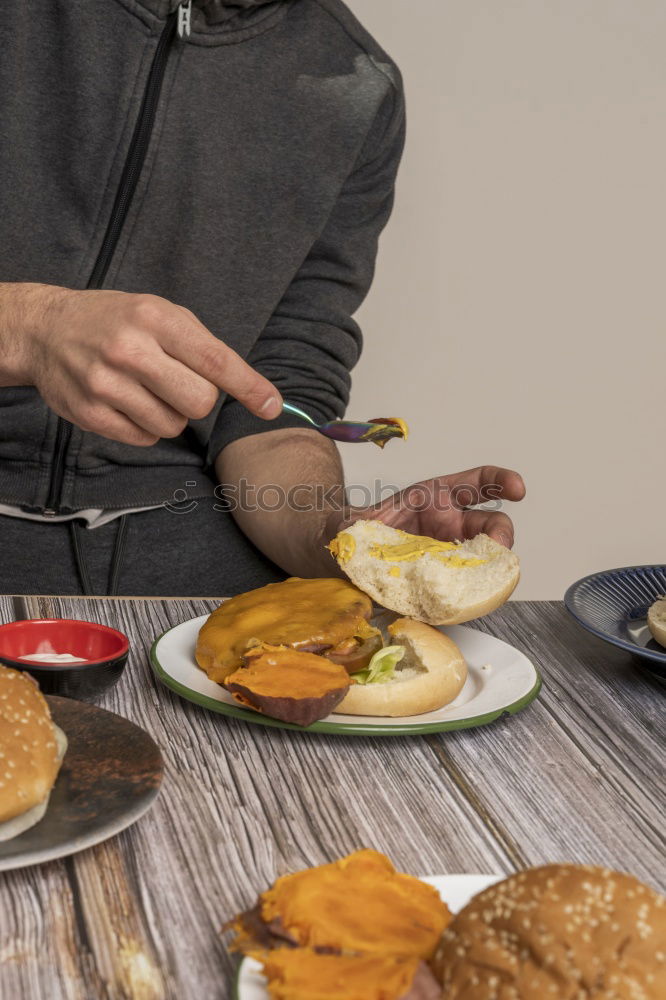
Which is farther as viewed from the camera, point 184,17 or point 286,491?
point 286,491

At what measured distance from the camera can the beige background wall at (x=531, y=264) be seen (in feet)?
10.2

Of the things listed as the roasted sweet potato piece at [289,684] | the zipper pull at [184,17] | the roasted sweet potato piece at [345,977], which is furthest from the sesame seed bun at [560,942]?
the zipper pull at [184,17]

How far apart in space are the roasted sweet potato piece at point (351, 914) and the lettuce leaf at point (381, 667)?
1.43ft

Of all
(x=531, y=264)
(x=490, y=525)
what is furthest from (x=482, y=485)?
(x=531, y=264)

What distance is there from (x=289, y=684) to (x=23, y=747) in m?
0.32

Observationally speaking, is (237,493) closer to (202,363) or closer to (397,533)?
(397,533)

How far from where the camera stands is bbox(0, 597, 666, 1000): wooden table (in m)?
0.75

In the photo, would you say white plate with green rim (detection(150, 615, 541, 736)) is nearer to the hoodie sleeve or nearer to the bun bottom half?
the bun bottom half

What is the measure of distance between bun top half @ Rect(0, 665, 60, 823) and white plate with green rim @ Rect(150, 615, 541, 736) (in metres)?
0.26

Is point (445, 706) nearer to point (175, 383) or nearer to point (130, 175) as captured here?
point (175, 383)

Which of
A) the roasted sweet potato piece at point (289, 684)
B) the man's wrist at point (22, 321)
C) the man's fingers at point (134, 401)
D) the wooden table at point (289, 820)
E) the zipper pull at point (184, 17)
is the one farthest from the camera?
the zipper pull at point (184, 17)

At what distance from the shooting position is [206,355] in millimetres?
1235

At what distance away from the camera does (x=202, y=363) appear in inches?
48.9

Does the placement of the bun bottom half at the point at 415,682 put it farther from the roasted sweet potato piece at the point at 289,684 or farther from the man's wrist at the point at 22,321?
the man's wrist at the point at 22,321
